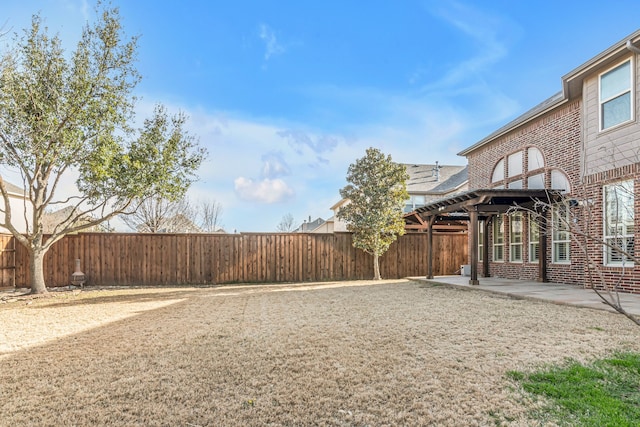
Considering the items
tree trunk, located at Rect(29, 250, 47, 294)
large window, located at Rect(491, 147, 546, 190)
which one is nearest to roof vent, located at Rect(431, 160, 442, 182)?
large window, located at Rect(491, 147, 546, 190)

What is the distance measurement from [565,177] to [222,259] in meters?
10.2

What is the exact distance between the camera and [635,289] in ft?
24.4

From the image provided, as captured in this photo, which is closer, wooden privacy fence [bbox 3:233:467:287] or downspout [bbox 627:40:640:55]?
downspout [bbox 627:40:640:55]

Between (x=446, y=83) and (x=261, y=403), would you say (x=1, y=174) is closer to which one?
(x=261, y=403)

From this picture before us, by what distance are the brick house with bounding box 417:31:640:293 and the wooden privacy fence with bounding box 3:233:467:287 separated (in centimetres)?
251

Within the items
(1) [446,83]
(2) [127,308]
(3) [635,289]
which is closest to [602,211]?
(3) [635,289]

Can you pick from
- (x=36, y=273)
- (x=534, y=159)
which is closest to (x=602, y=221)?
(x=534, y=159)

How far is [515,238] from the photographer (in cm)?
1181

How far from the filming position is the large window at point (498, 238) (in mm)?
12492

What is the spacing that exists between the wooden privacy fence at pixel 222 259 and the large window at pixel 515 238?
8.77 ft

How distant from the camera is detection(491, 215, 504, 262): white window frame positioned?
12.5 m

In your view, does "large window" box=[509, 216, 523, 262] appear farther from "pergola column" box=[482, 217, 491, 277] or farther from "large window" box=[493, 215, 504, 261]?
"pergola column" box=[482, 217, 491, 277]

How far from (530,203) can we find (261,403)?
31.3 ft

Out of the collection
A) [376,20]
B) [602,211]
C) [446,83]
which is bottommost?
[602,211]
